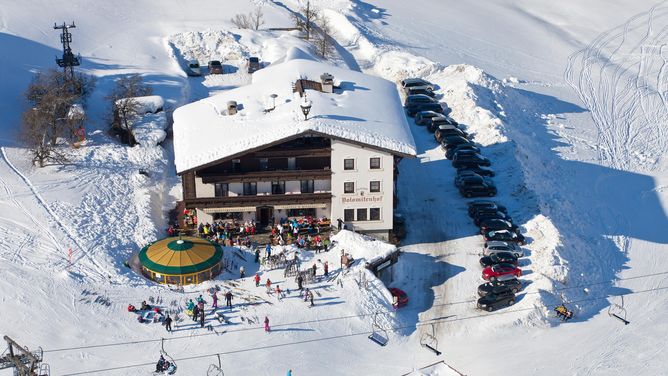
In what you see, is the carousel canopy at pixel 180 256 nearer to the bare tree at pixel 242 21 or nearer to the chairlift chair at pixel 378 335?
the chairlift chair at pixel 378 335

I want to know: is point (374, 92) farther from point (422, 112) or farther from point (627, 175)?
point (627, 175)

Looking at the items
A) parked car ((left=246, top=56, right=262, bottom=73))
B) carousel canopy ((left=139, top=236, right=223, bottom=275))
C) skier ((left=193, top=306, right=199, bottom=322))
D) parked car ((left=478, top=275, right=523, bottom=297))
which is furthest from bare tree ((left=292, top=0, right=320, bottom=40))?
skier ((left=193, top=306, right=199, bottom=322))

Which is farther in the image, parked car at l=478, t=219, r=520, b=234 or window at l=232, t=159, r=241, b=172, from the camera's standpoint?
parked car at l=478, t=219, r=520, b=234

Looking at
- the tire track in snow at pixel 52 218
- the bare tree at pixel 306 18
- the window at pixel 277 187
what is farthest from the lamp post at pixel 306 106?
the bare tree at pixel 306 18

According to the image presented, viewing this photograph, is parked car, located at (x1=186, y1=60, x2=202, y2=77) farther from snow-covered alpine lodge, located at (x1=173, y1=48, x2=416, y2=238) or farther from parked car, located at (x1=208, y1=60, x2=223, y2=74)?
snow-covered alpine lodge, located at (x1=173, y1=48, x2=416, y2=238)

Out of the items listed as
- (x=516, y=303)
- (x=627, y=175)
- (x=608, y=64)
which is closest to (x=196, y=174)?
(x=516, y=303)
